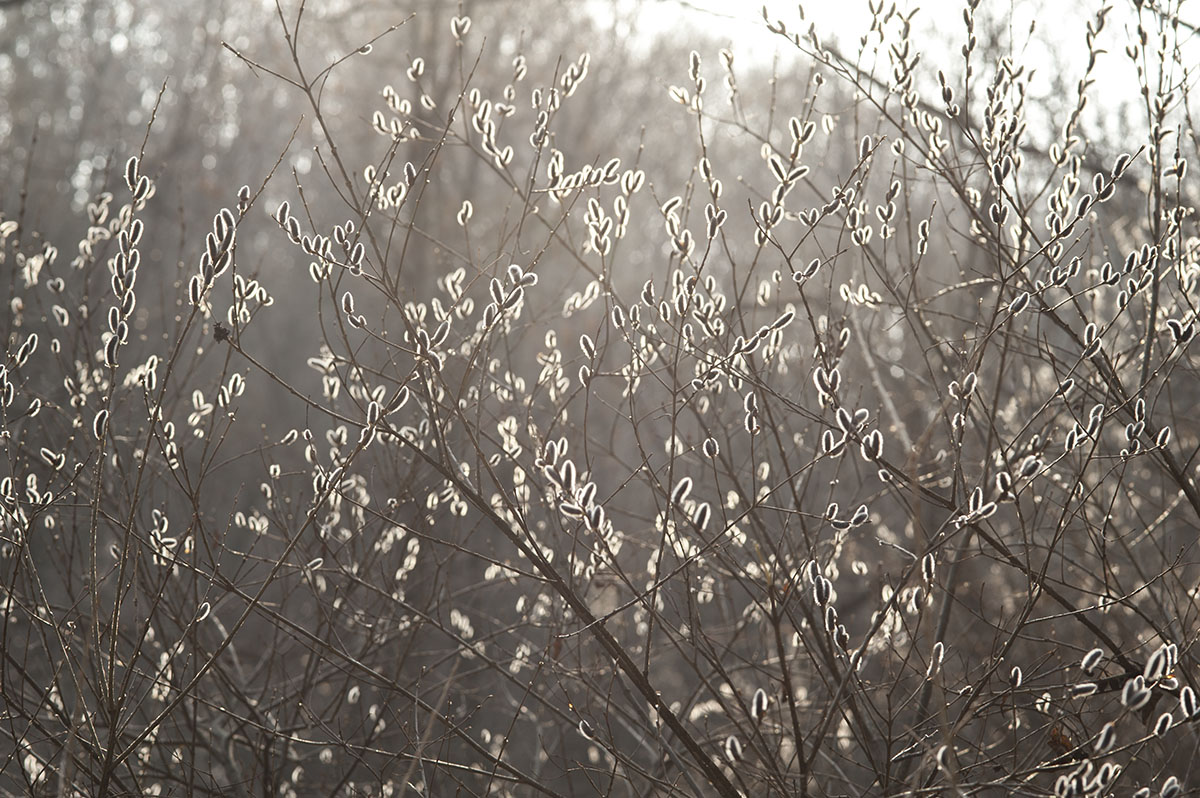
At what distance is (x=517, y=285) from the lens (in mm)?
2059

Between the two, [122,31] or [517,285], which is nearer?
[517,285]

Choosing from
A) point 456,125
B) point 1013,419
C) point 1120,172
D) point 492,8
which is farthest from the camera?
point 492,8

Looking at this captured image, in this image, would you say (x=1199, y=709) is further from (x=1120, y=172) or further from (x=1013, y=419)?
(x=1013, y=419)

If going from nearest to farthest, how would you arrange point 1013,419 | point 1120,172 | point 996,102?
point 1120,172
point 996,102
point 1013,419

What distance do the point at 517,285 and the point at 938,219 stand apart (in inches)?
282

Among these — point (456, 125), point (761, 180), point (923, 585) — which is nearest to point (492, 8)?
point (456, 125)

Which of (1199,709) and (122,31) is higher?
(122,31)

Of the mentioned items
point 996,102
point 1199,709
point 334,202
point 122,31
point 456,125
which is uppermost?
point 122,31

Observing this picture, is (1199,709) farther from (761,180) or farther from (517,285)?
(761,180)

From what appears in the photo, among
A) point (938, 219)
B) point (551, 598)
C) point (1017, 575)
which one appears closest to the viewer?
point (551, 598)

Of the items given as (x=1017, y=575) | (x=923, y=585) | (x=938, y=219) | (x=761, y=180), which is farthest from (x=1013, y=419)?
(x=761, y=180)

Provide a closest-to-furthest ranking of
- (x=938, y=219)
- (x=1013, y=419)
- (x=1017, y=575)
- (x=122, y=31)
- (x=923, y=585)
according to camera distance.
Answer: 1. (x=923, y=585)
2. (x=1013, y=419)
3. (x=1017, y=575)
4. (x=938, y=219)
5. (x=122, y=31)

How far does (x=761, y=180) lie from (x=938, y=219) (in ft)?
25.6

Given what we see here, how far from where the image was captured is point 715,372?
2.27 metres
